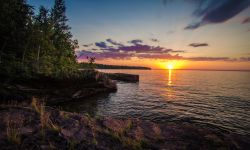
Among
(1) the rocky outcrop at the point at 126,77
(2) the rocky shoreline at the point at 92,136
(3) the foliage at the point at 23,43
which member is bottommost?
(1) the rocky outcrop at the point at 126,77

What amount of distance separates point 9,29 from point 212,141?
1193 inches

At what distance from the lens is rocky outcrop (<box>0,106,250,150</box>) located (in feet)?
22.4

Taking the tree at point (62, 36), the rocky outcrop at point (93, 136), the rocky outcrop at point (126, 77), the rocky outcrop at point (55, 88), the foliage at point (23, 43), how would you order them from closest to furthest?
the rocky outcrop at point (93, 136) < the rocky outcrop at point (55, 88) < the foliage at point (23, 43) < the tree at point (62, 36) < the rocky outcrop at point (126, 77)

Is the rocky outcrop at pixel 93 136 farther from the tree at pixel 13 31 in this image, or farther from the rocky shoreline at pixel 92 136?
the tree at pixel 13 31

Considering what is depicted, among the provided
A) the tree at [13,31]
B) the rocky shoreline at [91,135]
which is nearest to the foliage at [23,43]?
the tree at [13,31]

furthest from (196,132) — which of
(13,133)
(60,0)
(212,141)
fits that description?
(60,0)

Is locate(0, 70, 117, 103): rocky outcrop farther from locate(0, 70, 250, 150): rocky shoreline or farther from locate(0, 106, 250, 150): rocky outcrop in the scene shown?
locate(0, 106, 250, 150): rocky outcrop

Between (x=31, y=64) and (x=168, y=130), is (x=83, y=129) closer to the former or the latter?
(x=168, y=130)

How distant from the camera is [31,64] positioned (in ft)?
97.0

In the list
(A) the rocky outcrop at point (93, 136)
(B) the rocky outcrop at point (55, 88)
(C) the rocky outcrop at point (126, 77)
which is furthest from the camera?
(C) the rocky outcrop at point (126, 77)

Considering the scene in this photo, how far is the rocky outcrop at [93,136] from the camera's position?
6836mm

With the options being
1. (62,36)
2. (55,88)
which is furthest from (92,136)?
(62,36)

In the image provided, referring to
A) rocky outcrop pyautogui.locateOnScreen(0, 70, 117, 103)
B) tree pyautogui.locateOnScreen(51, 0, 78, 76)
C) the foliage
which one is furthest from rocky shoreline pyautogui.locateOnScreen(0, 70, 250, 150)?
tree pyautogui.locateOnScreen(51, 0, 78, 76)

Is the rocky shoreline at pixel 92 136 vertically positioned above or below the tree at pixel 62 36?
below
